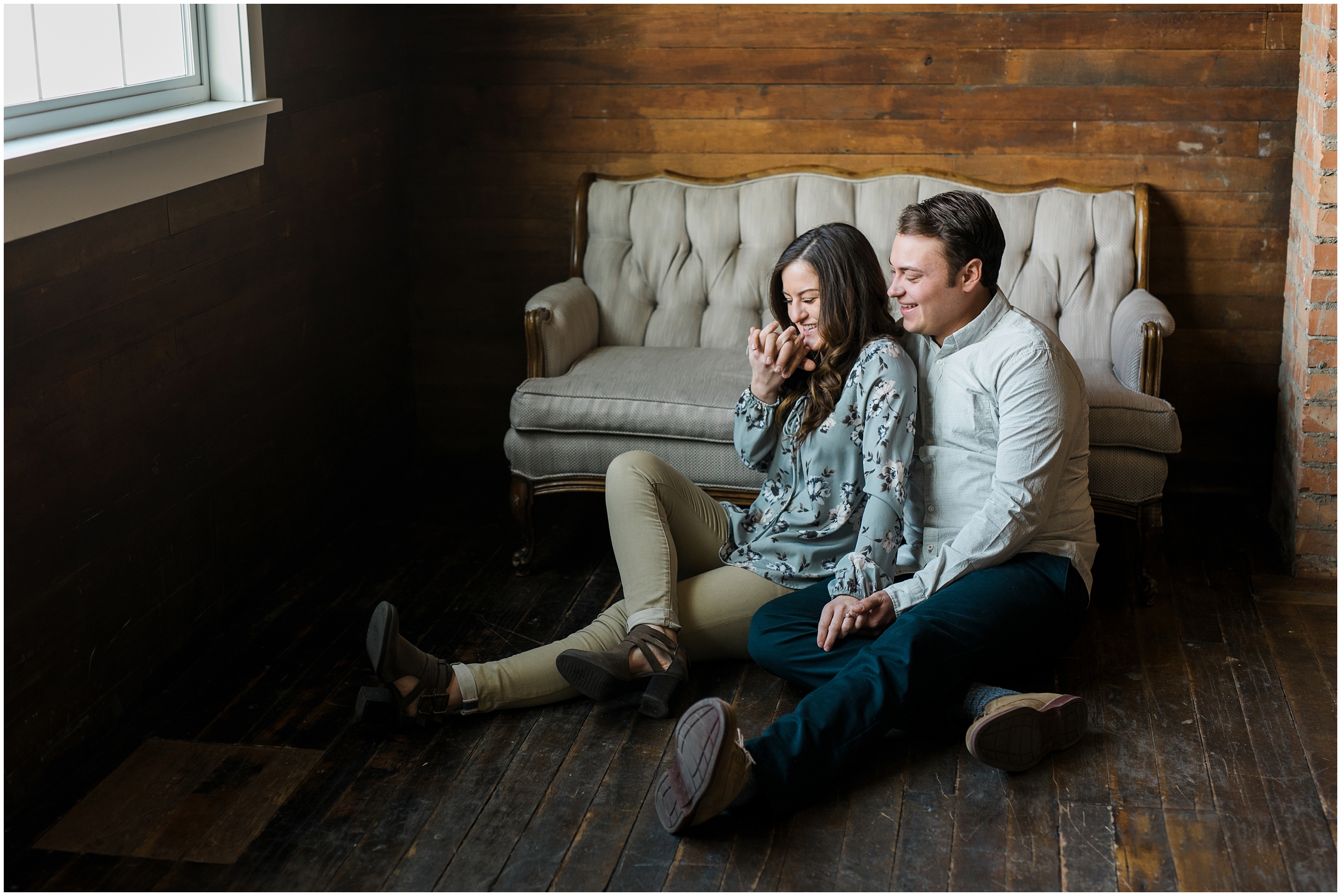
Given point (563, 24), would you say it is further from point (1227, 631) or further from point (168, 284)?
point (1227, 631)

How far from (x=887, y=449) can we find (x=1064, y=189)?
1.45 metres

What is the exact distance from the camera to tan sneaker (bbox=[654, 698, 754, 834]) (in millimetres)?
1782

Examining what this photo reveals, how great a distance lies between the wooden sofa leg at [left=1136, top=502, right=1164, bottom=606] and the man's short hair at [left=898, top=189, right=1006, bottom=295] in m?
0.86

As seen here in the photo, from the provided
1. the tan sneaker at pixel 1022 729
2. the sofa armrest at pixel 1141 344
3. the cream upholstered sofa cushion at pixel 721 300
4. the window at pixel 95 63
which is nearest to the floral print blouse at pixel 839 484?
the tan sneaker at pixel 1022 729

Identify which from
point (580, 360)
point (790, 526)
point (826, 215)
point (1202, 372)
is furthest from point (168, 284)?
point (1202, 372)

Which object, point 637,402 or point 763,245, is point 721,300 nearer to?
point 763,245

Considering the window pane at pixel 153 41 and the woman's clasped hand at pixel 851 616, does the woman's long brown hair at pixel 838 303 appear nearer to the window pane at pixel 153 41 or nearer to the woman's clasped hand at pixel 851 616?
the woman's clasped hand at pixel 851 616

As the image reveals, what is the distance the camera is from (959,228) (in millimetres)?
2127

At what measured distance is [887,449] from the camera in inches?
85.5

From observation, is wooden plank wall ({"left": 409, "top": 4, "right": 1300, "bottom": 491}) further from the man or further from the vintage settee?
the man

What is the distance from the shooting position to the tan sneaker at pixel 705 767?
1782 mm

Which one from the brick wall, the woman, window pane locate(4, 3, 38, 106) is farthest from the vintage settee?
window pane locate(4, 3, 38, 106)

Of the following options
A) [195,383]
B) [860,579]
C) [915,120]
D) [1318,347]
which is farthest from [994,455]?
[195,383]

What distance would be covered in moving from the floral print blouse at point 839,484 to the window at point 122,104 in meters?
1.24
